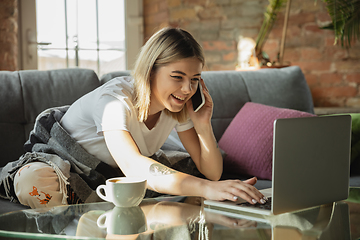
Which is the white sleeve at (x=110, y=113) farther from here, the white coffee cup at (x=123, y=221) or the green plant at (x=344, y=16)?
the green plant at (x=344, y=16)

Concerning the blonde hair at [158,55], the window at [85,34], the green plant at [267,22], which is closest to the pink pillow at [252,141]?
the blonde hair at [158,55]

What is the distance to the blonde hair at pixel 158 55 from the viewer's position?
134cm

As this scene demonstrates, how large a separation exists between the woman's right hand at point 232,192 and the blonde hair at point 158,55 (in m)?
0.47

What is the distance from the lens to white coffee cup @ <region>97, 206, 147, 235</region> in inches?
32.3

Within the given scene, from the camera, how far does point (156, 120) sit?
1.56 metres

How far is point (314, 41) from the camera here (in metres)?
3.12

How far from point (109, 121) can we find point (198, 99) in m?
0.41

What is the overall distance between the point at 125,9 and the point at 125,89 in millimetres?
2346

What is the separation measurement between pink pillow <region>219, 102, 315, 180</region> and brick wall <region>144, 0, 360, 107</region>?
135cm

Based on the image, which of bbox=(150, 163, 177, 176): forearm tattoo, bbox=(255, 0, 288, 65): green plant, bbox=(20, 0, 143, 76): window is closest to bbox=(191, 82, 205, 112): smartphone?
bbox=(150, 163, 177, 176): forearm tattoo

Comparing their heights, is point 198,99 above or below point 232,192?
above

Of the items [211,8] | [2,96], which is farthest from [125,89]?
[211,8]

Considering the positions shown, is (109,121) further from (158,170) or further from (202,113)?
(202,113)

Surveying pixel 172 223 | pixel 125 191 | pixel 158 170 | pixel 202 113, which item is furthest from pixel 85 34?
pixel 172 223
